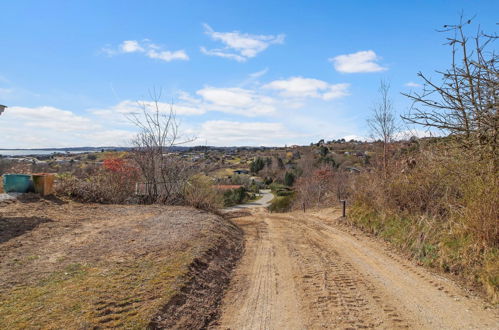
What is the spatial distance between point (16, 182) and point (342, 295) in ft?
40.0

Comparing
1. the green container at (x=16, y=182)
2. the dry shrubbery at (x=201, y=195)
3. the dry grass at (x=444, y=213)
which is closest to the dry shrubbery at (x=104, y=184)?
the green container at (x=16, y=182)

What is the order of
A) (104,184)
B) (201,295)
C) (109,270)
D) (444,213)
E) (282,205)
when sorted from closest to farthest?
1. (201,295)
2. (109,270)
3. (444,213)
4. (104,184)
5. (282,205)

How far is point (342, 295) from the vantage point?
17.5 ft

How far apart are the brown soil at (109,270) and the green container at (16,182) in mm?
2203

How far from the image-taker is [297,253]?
8281 mm

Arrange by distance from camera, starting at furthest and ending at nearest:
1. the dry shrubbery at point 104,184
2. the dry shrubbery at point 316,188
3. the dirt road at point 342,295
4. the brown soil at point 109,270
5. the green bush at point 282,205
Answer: the green bush at point 282,205, the dry shrubbery at point 316,188, the dry shrubbery at point 104,184, the dirt road at point 342,295, the brown soil at point 109,270

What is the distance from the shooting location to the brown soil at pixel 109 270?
4.02 meters

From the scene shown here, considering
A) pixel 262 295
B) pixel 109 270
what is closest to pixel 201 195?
pixel 109 270

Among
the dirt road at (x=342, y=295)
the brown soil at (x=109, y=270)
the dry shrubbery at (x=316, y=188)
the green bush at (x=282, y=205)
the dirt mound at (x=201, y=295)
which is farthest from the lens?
the green bush at (x=282, y=205)

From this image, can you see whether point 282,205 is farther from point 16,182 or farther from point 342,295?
point 342,295

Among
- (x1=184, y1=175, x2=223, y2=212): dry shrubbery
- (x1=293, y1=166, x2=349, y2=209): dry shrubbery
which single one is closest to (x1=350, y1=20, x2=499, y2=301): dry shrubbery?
(x1=184, y1=175, x2=223, y2=212): dry shrubbery

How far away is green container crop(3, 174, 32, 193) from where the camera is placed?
1204 cm

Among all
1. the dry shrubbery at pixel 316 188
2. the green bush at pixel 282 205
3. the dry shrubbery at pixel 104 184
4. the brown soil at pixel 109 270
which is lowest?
the green bush at pixel 282 205

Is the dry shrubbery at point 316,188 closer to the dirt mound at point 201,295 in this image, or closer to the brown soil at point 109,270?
the brown soil at point 109,270
